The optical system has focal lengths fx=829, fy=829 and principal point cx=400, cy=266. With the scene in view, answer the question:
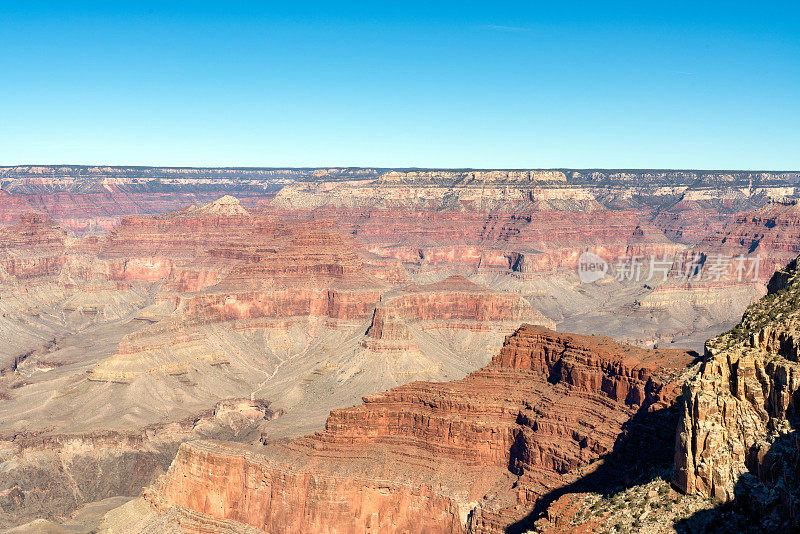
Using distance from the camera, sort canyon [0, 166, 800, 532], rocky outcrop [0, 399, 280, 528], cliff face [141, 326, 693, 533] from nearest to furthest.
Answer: canyon [0, 166, 800, 532] < cliff face [141, 326, 693, 533] < rocky outcrop [0, 399, 280, 528]

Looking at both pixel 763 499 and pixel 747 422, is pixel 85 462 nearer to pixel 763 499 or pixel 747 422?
pixel 747 422

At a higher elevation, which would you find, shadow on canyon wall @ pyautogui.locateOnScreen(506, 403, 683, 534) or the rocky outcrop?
shadow on canyon wall @ pyautogui.locateOnScreen(506, 403, 683, 534)

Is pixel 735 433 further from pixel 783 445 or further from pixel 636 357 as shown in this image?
pixel 636 357

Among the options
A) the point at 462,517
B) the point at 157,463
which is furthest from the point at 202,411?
the point at 462,517

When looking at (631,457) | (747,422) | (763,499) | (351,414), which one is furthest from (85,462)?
(763,499)

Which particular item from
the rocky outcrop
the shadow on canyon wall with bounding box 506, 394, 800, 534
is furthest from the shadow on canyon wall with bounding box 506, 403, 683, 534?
the rocky outcrop

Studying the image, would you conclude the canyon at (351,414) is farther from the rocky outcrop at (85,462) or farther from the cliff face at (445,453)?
the rocky outcrop at (85,462)

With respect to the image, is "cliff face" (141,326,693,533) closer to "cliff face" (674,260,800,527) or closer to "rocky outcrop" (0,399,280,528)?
"cliff face" (674,260,800,527)
